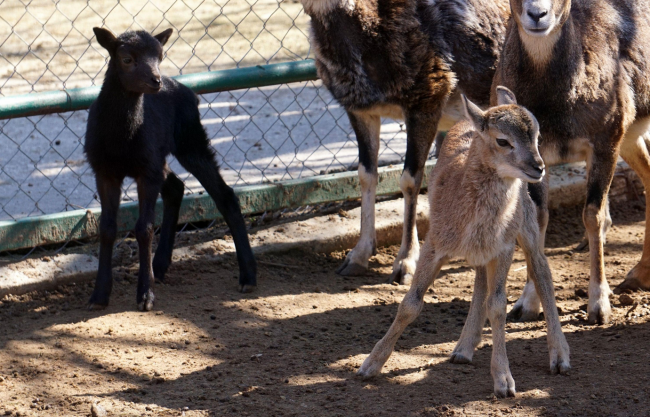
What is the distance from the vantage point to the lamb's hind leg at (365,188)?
5.77 meters

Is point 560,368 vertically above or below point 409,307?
below

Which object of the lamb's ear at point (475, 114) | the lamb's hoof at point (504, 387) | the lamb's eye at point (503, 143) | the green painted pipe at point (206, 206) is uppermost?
the lamb's ear at point (475, 114)

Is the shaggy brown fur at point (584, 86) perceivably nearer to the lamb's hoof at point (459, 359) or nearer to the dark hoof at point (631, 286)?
the dark hoof at point (631, 286)

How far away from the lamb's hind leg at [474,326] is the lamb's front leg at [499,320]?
196mm

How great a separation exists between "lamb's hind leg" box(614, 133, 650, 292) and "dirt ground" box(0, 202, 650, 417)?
130 millimetres

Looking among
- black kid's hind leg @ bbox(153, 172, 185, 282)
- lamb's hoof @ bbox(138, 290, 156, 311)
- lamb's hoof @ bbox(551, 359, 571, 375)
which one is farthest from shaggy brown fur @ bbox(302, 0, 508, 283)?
lamb's hoof @ bbox(551, 359, 571, 375)

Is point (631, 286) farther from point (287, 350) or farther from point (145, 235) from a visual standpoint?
point (145, 235)

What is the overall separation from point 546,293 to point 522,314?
0.69 m

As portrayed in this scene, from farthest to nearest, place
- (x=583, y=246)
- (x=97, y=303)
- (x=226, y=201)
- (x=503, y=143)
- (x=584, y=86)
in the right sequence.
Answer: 1. (x=583, y=246)
2. (x=226, y=201)
3. (x=97, y=303)
4. (x=584, y=86)
5. (x=503, y=143)

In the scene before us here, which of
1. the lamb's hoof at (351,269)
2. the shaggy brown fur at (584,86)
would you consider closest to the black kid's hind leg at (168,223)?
the lamb's hoof at (351,269)

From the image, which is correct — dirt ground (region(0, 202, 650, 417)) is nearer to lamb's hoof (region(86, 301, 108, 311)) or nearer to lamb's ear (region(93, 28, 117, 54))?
lamb's hoof (region(86, 301, 108, 311))

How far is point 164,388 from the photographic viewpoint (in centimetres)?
403

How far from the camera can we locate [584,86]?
4.65 m

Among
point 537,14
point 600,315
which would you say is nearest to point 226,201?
point 537,14
